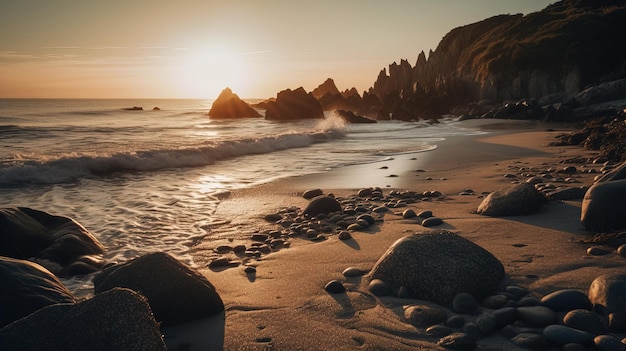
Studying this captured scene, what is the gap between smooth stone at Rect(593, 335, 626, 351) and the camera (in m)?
2.55

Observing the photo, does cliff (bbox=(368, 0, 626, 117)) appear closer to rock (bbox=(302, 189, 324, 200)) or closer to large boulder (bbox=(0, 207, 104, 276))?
rock (bbox=(302, 189, 324, 200))

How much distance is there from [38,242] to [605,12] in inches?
2775

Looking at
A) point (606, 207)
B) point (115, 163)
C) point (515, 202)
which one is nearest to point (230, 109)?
point (115, 163)

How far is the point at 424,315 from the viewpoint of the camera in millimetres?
3199

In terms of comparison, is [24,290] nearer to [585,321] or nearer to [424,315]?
[424,315]

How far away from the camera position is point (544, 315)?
2.98 metres

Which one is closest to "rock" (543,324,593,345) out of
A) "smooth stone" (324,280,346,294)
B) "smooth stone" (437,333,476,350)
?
"smooth stone" (437,333,476,350)

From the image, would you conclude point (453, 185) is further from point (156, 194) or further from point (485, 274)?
point (156, 194)

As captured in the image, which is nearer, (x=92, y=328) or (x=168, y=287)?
(x=92, y=328)

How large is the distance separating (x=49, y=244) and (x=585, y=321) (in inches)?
221

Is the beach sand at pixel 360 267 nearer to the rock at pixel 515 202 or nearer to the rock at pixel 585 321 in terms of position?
the rock at pixel 515 202

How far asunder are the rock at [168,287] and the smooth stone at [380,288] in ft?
4.35

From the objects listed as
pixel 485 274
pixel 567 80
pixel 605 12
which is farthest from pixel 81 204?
pixel 605 12

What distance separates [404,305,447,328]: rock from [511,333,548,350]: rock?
54cm
